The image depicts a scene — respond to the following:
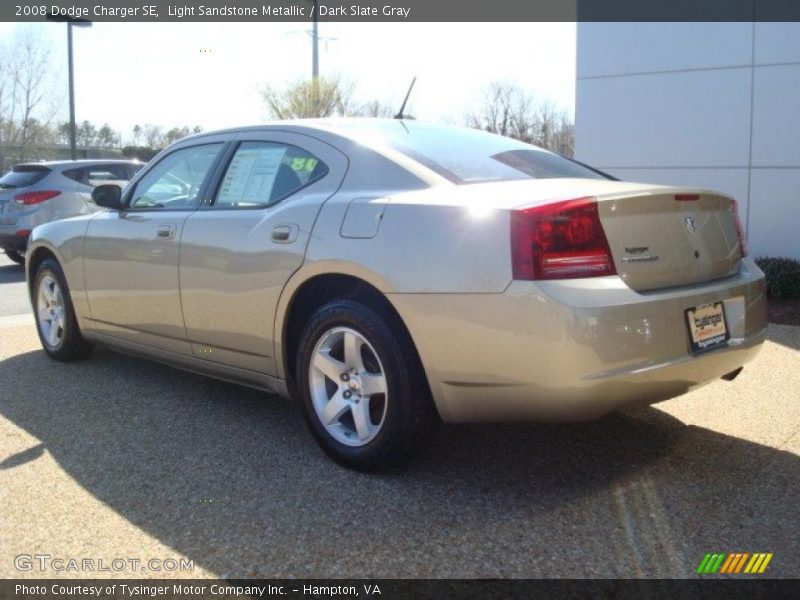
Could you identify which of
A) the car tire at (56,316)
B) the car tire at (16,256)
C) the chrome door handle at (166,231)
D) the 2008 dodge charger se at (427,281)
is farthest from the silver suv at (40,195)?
the 2008 dodge charger se at (427,281)

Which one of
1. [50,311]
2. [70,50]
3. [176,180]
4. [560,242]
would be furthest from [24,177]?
[70,50]

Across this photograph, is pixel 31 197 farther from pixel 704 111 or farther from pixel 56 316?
pixel 704 111

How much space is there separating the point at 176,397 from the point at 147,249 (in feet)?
2.93

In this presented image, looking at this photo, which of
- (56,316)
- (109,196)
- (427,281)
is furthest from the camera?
(56,316)

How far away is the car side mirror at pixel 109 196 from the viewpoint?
16.2ft

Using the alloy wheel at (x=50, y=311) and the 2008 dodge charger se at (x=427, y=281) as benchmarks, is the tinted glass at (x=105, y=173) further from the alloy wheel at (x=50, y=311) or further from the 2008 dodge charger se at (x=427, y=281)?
the 2008 dodge charger se at (x=427, y=281)

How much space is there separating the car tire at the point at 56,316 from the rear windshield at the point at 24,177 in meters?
6.60

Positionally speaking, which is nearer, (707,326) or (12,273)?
(707,326)

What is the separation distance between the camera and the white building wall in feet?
28.3

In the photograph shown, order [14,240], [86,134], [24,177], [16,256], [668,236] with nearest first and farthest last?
[668,236] → [14,240] → [24,177] → [16,256] → [86,134]

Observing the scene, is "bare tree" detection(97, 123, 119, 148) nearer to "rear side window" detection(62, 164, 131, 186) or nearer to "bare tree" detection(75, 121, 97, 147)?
"bare tree" detection(75, 121, 97, 147)

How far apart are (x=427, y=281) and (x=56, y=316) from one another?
354 centimetres

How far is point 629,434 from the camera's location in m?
3.91

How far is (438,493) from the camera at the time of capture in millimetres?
3268
